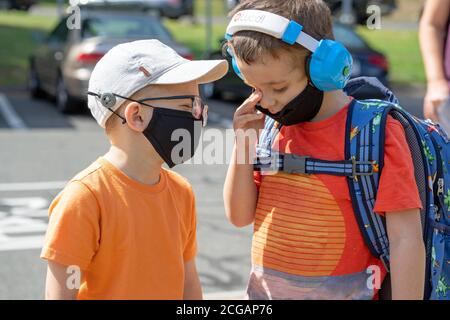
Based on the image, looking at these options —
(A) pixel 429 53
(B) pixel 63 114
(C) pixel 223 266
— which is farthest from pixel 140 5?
(A) pixel 429 53

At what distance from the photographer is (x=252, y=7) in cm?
219

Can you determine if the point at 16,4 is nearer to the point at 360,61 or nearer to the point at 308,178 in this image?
the point at 360,61

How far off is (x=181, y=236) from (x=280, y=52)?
2.13 feet

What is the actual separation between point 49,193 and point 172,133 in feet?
16.0

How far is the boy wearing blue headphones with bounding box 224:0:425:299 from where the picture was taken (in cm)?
212

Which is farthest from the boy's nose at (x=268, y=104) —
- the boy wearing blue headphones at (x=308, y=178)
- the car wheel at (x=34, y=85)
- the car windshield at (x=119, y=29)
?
the car wheel at (x=34, y=85)

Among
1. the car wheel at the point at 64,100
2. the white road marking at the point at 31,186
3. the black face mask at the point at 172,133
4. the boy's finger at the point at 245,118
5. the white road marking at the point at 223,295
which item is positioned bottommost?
the white road marking at the point at 223,295

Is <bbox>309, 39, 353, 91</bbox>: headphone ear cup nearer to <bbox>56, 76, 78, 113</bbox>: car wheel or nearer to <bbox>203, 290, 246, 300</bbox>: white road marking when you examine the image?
<bbox>203, 290, 246, 300</bbox>: white road marking

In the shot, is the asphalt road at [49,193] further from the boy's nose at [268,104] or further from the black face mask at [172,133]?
the boy's nose at [268,104]

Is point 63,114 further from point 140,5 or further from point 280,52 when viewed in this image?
point 140,5

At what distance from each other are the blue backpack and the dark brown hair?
249 millimetres

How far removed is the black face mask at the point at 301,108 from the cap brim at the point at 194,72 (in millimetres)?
190

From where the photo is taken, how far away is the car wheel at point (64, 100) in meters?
11.6

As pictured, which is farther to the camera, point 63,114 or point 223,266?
point 63,114
